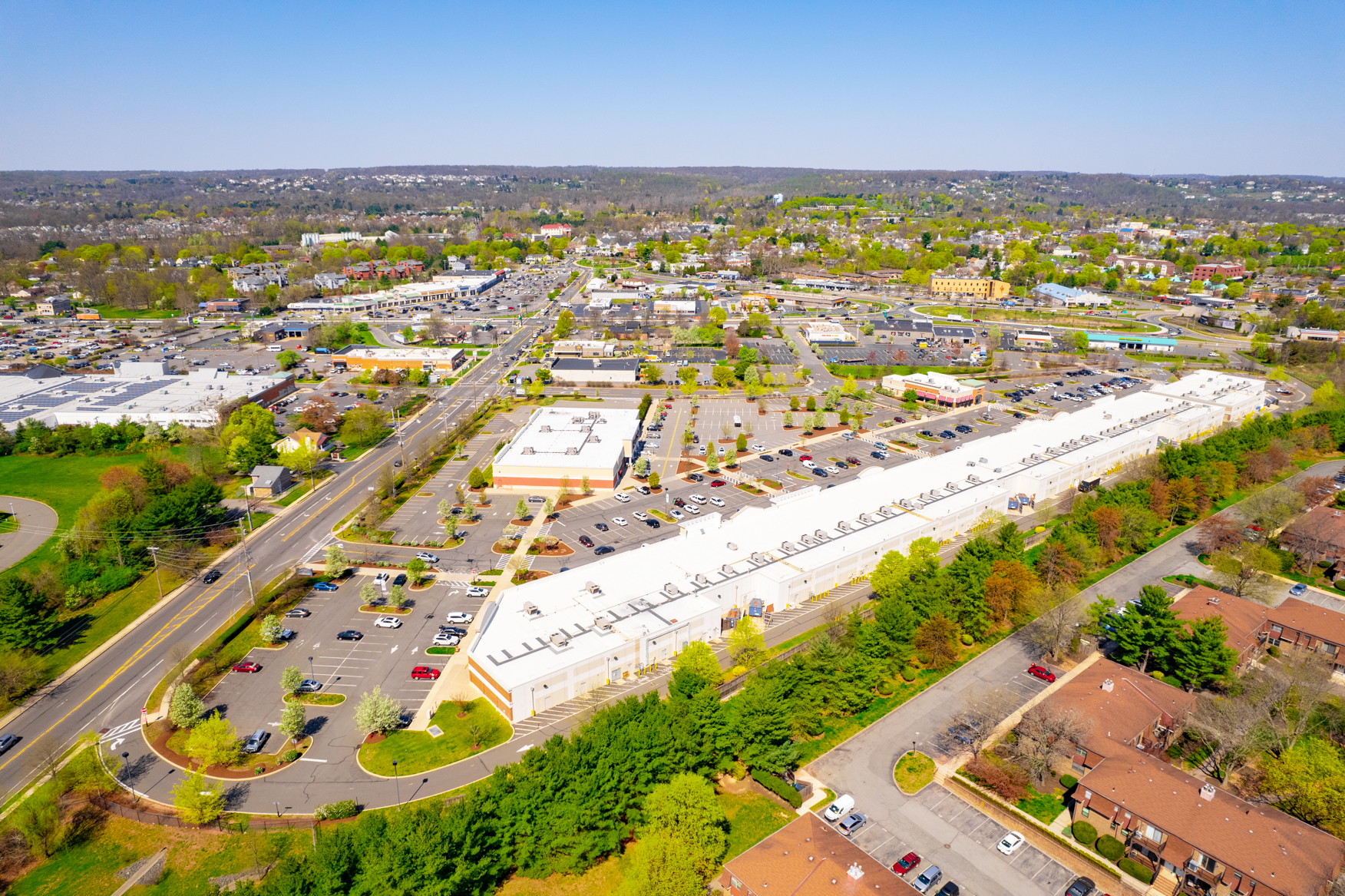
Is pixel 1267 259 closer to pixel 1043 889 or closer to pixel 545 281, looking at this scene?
pixel 545 281

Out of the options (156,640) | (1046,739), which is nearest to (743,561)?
(1046,739)

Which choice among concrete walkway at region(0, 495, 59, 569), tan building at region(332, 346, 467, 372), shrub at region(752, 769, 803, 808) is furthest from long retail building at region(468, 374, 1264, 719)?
tan building at region(332, 346, 467, 372)

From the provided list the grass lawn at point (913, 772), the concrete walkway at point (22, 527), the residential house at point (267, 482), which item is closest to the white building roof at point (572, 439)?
the residential house at point (267, 482)

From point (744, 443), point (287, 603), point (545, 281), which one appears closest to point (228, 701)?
point (287, 603)

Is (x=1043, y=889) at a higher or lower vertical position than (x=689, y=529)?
lower

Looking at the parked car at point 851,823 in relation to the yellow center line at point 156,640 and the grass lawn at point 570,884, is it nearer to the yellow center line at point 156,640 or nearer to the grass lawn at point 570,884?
the grass lawn at point 570,884

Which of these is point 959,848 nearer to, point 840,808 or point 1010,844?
point 1010,844
